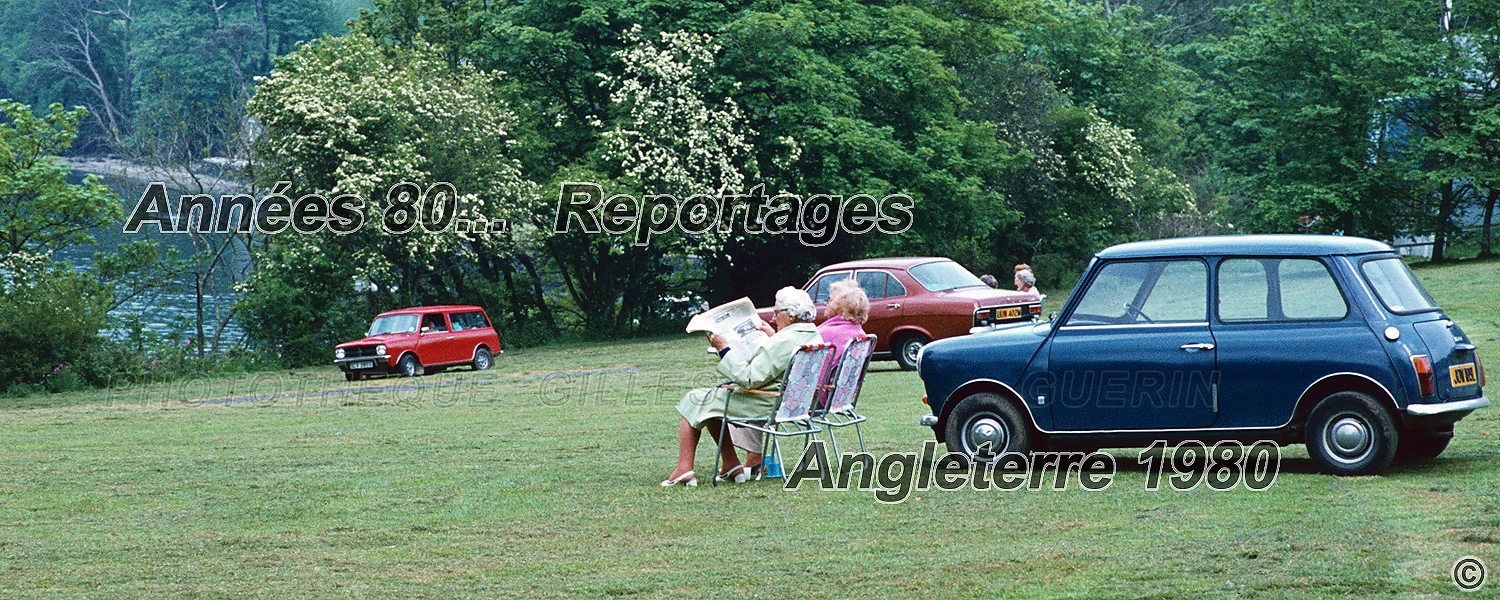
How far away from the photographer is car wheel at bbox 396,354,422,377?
2789 centimetres

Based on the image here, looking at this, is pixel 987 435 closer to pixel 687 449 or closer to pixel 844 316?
pixel 844 316

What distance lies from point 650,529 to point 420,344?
21139 mm

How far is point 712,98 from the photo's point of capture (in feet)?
118

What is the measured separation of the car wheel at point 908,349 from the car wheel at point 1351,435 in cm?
1278

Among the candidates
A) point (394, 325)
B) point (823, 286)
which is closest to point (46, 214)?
point (394, 325)

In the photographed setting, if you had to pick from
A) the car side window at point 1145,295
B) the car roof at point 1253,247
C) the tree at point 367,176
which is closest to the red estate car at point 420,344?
the tree at point 367,176

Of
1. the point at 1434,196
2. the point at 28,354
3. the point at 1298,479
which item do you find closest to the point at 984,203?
the point at 1434,196

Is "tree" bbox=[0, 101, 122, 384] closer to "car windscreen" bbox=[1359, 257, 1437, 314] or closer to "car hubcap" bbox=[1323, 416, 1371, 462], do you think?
"car hubcap" bbox=[1323, 416, 1371, 462]

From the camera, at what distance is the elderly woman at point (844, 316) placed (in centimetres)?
976

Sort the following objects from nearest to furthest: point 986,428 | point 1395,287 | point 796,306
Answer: point 1395,287 → point 796,306 → point 986,428

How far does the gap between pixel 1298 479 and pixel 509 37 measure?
3010cm

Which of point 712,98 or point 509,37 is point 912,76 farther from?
point 509,37

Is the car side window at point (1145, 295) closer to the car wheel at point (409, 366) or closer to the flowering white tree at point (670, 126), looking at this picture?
the car wheel at point (409, 366)
